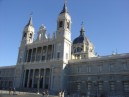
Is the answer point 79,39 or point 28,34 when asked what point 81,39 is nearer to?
point 79,39

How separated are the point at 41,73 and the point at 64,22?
1623cm

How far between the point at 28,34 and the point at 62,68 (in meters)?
21.0

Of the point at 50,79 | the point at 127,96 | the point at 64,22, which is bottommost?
the point at 127,96

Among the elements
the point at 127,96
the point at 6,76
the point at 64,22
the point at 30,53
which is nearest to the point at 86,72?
the point at 127,96

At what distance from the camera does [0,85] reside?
66125mm

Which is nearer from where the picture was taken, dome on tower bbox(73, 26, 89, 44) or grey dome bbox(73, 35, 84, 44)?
dome on tower bbox(73, 26, 89, 44)

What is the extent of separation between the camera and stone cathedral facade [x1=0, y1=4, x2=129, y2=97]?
41.4 meters

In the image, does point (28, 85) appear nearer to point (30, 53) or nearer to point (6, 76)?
point (30, 53)

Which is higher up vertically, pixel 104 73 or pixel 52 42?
pixel 52 42

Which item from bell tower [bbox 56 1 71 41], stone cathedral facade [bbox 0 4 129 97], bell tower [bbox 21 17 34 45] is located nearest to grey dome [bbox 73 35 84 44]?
stone cathedral facade [bbox 0 4 129 97]

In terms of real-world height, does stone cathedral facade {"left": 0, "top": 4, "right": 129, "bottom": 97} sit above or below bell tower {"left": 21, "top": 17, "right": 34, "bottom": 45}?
below

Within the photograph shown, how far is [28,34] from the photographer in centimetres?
6247

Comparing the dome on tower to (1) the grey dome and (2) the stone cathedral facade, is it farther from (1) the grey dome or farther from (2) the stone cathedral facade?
(2) the stone cathedral facade

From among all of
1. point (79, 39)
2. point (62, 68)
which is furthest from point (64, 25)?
point (79, 39)
